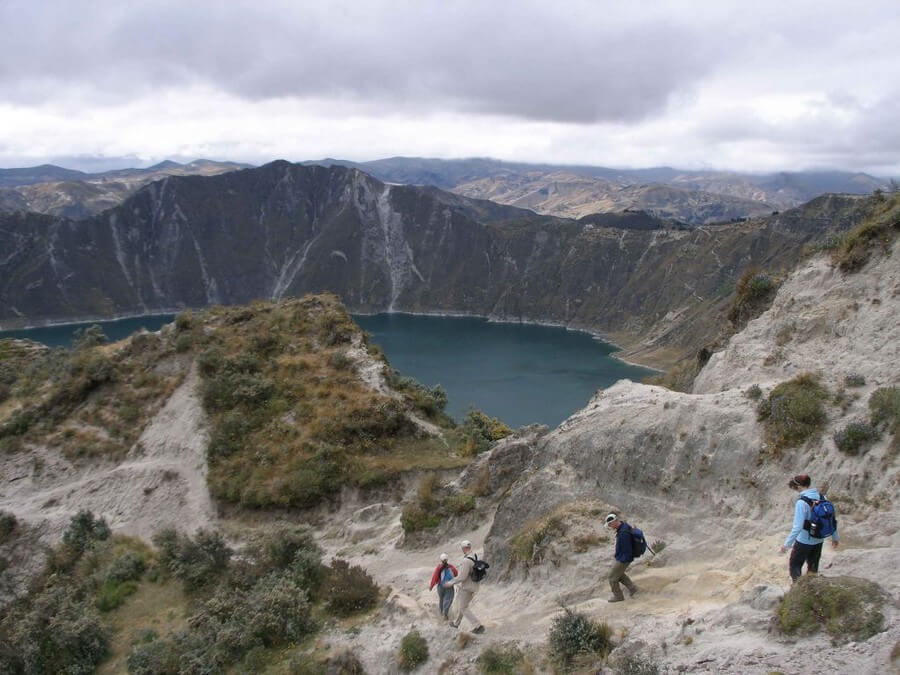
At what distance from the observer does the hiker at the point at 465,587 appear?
14203 millimetres

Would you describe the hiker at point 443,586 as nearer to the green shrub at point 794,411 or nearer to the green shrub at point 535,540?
the green shrub at point 535,540

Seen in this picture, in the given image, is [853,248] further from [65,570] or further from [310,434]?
[65,570]

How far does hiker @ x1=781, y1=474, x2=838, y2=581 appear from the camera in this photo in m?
10.6

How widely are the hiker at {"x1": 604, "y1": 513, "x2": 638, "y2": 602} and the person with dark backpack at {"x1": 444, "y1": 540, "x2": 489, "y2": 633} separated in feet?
8.98

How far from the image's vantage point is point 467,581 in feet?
47.1

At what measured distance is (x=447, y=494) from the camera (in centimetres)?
2417

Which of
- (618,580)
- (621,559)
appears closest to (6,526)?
(618,580)

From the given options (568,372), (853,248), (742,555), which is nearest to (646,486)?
(742,555)

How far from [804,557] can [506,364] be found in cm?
12583

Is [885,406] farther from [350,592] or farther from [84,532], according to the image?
[84,532]

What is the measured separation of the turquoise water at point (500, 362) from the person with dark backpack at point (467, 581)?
237 feet

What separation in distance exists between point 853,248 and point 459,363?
117m

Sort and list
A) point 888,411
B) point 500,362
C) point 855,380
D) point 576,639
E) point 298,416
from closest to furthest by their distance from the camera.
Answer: point 576,639
point 888,411
point 855,380
point 298,416
point 500,362

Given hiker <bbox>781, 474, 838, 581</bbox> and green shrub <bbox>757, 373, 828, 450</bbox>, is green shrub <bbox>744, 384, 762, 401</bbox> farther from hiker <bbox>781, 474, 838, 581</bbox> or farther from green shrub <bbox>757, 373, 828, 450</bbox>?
hiker <bbox>781, 474, 838, 581</bbox>
